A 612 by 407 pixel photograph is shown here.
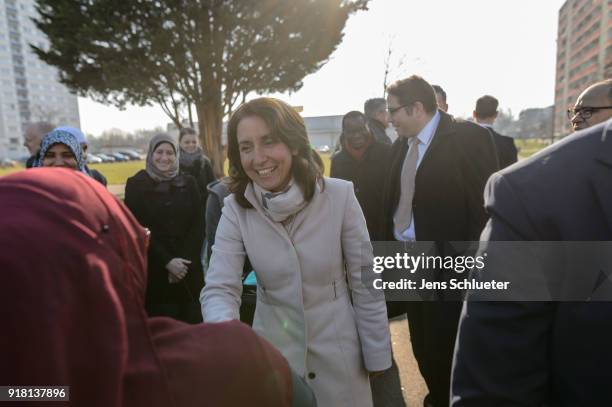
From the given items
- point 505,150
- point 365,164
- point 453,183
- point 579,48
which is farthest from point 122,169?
point 579,48

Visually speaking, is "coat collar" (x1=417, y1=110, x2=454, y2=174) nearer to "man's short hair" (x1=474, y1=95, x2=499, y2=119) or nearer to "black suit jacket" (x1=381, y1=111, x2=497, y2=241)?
A: "black suit jacket" (x1=381, y1=111, x2=497, y2=241)

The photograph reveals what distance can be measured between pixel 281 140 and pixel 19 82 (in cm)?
11419

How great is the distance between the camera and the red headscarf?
64 centimetres

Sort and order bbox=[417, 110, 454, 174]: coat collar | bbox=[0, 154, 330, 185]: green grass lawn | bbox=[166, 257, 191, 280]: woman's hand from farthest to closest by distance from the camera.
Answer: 1. bbox=[0, 154, 330, 185]: green grass lawn
2. bbox=[166, 257, 191, 280]: woman's hand
3. bbox=[417, 110, 454, 174]: coat collar

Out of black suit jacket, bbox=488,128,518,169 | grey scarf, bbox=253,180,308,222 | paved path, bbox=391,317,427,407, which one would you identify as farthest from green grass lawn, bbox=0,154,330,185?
grey scarf, bbox=253,180,308,222

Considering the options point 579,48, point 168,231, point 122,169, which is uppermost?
point 579,48

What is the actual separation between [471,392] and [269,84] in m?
17.9

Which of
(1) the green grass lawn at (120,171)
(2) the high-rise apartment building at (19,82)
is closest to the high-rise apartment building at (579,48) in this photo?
(1) the green grass lawn at (120,171)

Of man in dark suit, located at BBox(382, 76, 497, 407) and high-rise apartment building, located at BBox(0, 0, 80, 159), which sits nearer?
man in dark suit, located at BBox(382, 76, 497, 407)

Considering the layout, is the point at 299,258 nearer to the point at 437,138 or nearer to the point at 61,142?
the point at 437,138

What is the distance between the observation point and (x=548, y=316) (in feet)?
3.38

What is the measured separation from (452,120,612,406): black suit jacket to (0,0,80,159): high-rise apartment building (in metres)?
96.9

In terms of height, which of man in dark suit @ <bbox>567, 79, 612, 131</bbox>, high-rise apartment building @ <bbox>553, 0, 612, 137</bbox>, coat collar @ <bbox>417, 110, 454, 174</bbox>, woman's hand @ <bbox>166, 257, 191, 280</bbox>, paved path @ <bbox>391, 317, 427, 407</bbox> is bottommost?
paved path @ <bbox>391, 317, 427, 407</bbox>

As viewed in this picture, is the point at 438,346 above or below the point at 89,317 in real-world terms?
below
